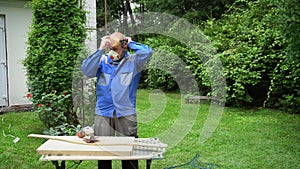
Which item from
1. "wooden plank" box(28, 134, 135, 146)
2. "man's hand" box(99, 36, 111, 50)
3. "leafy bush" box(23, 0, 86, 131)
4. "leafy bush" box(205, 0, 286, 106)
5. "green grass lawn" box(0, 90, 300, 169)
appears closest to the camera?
"wooden plank" box(28, 134, 135, 146)

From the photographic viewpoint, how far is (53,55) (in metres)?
5.17

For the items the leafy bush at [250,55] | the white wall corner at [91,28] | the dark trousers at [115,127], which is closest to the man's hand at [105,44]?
the dark trousers at [115,127]

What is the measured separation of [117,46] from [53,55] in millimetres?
2552

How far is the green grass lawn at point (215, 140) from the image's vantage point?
4.44 metres

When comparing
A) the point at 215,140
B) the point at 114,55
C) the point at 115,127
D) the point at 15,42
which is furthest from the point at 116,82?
the point at 15,42

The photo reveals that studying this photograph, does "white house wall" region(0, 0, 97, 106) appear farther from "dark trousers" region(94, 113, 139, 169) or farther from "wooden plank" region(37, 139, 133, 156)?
"wooden plank" region(37, 139, 133, 156)

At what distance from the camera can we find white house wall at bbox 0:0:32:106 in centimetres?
749

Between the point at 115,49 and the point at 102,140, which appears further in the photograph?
the point at 115,49

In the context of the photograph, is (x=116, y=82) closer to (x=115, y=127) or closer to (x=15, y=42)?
(x=115, y=127)

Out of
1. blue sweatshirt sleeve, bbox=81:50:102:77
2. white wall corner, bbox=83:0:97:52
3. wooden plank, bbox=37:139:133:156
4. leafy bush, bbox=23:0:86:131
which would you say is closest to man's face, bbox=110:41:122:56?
blue sweatshirt sleeve, bbox=81:50:102:77

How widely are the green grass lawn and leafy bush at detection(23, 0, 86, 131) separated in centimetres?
56

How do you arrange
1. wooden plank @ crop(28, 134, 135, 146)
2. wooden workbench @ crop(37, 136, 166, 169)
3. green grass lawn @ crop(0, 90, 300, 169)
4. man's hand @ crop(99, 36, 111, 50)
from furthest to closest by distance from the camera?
green grass lawn @ crop(0, 90, 300, 169) < man's hand @ crop(99, 36, 111, 50) < wooden plank @ crop(28, 134, 135, 146) < wooden workbench @ crop(37, 136, 166, 169)

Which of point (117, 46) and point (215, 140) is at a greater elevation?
point (117, 46)

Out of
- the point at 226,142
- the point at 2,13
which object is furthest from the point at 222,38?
the point at 2,13
